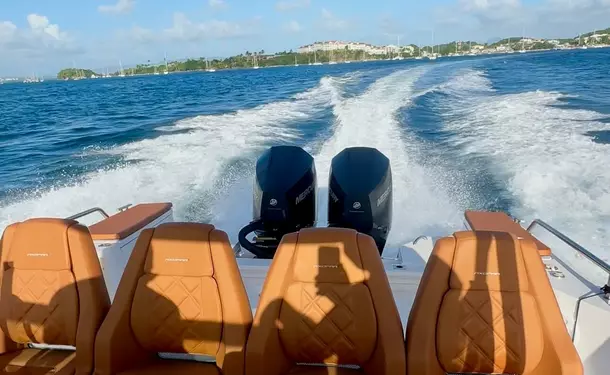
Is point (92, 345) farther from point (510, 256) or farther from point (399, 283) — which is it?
point (510, 256)

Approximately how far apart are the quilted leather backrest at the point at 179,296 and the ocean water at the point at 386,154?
247 cm

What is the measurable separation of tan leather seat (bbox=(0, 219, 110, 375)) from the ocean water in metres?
→ 2.56

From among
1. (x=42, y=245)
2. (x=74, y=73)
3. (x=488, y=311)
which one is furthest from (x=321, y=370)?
(x=74, y=73)

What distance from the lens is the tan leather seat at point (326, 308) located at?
223 cm

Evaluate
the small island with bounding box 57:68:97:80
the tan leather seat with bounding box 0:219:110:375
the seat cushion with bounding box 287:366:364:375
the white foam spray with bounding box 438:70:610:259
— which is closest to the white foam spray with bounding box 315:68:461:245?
the white foam spray with bounding box 438:70:610:259

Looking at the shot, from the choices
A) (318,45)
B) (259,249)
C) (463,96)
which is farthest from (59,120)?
(318,45)

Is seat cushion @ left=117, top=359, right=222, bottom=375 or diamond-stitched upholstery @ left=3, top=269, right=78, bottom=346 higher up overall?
diamond-stitched upholstery @ left=3, top=269, right=78, bottom=346

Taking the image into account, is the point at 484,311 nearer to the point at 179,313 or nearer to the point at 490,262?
the point at 490,262

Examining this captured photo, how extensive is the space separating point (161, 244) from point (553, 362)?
73.2 inches

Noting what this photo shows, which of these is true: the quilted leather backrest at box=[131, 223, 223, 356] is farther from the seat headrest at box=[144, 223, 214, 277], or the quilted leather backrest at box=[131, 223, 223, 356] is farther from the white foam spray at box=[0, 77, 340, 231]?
the white foam spray at box=[0, 77, 340, 231]

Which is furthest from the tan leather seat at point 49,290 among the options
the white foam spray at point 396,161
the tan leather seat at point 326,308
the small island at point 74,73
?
the small island at point 74,73

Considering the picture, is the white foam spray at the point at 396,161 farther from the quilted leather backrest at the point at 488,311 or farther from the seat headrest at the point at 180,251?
the quilted leather backrest at the point at 488,311

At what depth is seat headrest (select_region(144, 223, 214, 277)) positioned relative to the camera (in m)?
2.37

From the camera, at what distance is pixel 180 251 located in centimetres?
240
